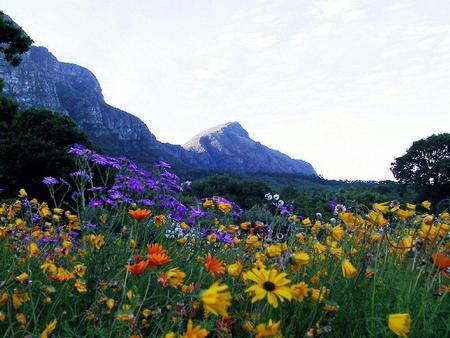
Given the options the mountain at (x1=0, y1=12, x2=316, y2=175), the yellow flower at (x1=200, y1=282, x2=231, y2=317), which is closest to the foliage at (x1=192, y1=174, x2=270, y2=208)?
the yellow flower at (x1=200, y1=282, x2=231, y2=317)

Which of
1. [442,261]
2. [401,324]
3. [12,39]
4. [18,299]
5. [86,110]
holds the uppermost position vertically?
[86,110]

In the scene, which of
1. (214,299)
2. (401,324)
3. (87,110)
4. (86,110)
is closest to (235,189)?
(401,324)

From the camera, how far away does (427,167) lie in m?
35.6

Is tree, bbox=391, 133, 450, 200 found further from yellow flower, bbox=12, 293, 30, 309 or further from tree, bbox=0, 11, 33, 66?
yellow flower, bbox=12, 293, 30, 309

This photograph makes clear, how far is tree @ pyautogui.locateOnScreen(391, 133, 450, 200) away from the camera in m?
34.0

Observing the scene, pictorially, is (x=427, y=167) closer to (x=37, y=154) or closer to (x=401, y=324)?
(x=37, y=154)

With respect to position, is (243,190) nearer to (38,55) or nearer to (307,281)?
(307,281)

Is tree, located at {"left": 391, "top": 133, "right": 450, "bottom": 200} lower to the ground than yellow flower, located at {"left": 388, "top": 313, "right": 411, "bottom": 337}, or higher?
higher

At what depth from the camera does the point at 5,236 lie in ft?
9.29

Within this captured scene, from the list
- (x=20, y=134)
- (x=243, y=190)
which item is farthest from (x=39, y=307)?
(x=243, y=190)

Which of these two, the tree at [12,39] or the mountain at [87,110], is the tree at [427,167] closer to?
the tree at [12,39]

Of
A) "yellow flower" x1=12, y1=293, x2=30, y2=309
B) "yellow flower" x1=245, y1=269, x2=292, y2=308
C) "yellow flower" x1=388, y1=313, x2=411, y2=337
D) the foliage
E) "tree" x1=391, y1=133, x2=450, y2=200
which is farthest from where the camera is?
the foliage

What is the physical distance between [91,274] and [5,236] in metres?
0.83

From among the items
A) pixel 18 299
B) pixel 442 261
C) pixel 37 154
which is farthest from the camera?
pixel 37 154
